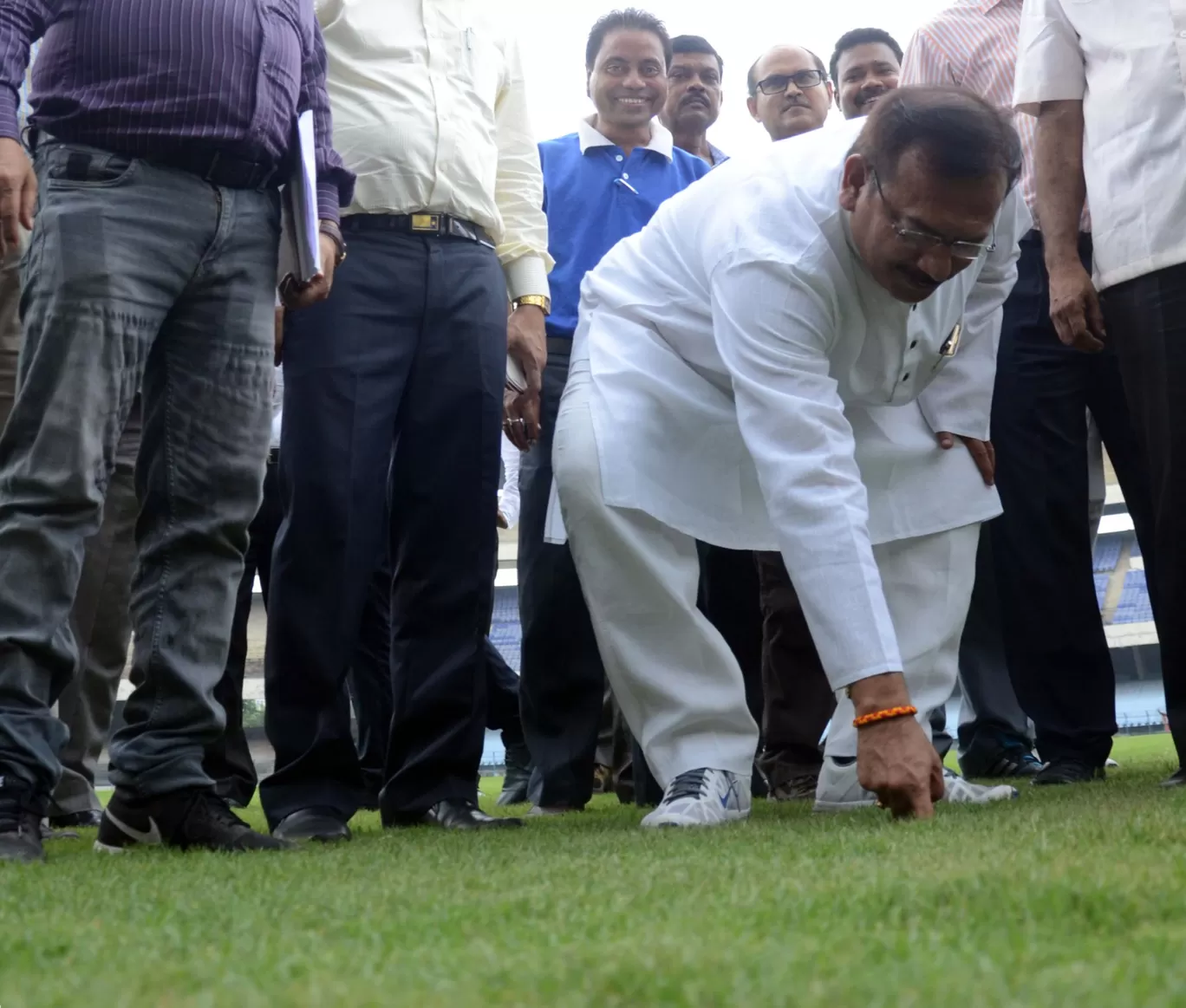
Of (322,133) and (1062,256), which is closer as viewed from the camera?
(322,133)

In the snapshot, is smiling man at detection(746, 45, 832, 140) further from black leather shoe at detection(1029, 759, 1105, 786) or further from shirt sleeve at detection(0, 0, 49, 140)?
shirt sleeve at detection(0, 0, 49, 140)

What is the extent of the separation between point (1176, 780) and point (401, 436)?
1.41m

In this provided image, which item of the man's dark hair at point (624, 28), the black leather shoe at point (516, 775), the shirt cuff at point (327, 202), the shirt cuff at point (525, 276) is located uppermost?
the man's dark hair at point (624, 28)

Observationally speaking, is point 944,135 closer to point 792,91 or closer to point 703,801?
point 703,801

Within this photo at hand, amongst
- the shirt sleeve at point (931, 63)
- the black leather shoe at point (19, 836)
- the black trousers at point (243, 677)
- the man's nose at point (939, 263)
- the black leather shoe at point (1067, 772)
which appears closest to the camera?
the black leather shoe at point (19, 836)

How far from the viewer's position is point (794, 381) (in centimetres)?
222

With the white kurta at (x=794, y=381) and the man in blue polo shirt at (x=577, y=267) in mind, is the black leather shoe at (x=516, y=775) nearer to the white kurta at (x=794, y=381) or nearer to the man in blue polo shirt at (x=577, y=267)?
the man in blue polo shirt at (x=577, y=267)

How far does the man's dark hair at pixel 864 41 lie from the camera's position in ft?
12.9

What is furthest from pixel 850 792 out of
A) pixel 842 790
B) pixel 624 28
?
pixel 624 28

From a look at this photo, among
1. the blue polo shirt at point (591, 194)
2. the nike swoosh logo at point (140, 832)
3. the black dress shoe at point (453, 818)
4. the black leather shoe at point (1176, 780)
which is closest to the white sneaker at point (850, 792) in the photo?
the black leather shoe at point (1176, 780)

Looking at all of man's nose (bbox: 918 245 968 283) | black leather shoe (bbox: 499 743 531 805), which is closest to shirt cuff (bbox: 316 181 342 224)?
man's nose (bbox: 918 245 968 283)

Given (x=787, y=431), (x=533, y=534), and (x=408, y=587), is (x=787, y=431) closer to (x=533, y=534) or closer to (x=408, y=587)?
(x=408, y=587)

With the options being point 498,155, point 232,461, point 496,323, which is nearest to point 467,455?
point 496,323

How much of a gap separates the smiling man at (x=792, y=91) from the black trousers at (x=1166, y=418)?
162 centimetres
